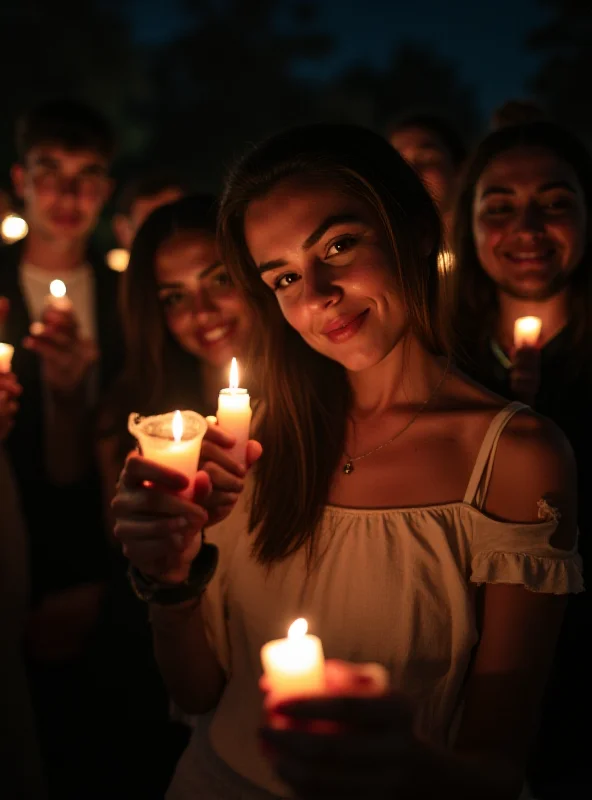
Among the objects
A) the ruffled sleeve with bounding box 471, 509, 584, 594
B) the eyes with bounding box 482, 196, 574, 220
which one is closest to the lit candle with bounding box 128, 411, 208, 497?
the ruffled sleeve with bounding box 471, 509, 584, 594

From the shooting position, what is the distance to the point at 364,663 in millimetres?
1923

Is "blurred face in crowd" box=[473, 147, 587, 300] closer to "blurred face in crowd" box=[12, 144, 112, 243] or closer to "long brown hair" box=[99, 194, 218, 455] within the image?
"long brown hair" box=[99, 194, 218, 455]

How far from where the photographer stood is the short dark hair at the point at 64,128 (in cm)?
462

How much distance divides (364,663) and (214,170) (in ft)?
44.5

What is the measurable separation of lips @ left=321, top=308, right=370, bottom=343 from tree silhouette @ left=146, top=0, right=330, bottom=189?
12.5 meters

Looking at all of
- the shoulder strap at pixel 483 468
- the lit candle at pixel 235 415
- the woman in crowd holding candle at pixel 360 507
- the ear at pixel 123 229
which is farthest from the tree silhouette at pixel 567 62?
the lit candle at pixel 235 415

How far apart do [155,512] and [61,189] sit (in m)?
3.67

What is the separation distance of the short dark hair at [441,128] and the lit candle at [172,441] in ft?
12.7

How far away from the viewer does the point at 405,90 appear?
15.1m

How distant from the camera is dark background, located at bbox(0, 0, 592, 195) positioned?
12.1 metres

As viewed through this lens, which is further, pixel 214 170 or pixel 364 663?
pixel 214 170

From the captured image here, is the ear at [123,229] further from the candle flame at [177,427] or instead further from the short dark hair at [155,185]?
the candle flame at [177,427]

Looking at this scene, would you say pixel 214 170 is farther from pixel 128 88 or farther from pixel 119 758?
pixel 119 758

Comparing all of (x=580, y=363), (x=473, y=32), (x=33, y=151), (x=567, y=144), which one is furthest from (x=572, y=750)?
(x=473, y=32)
